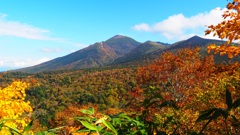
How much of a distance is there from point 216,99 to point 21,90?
7314 millimetres

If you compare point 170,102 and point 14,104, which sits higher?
point 170,102

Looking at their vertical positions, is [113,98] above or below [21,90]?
below

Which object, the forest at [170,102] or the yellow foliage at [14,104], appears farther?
the yellow foliage at [14,104]

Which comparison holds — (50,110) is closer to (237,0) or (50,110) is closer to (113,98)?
(113,98)

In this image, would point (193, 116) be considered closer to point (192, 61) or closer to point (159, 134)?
point (159, 134)

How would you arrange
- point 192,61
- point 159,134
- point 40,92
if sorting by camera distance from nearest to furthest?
point 159,134
point 192,61
point 40,92

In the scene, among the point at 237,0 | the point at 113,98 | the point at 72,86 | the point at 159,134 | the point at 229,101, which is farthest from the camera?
the point at 72,86

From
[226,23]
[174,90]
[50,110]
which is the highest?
[226,23]

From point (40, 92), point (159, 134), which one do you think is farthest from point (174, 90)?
point (40, 92)

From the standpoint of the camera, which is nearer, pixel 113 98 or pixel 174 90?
pixel 174 90

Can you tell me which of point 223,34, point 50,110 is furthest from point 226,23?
point 50,110

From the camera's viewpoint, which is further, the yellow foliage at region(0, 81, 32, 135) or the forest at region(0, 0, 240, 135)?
the yellow foliage at region(0, 81, 32, 135)

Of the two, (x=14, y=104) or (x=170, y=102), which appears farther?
(x=14, y=104)

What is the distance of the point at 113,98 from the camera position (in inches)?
3307
